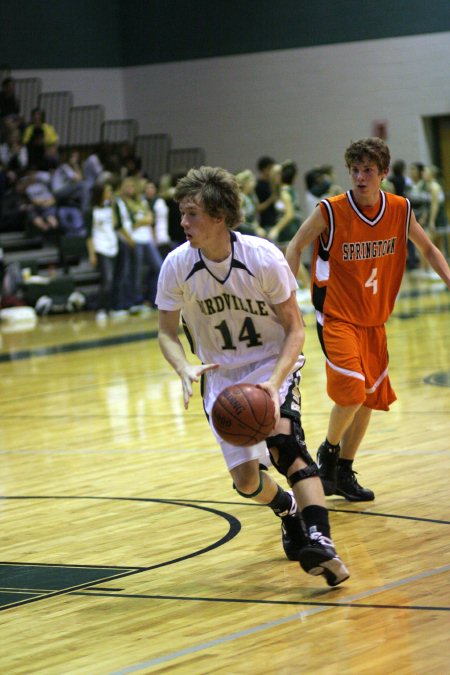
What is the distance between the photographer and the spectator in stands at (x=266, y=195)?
18.8 meters

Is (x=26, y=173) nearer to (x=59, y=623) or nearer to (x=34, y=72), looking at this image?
(x=34, y=72)

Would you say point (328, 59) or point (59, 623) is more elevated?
point (328, 59)

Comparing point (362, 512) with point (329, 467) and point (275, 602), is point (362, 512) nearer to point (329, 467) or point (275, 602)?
point (329, 467)

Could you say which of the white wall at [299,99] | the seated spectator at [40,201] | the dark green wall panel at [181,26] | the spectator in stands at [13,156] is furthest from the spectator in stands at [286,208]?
the dark green wall panel at [181,26]

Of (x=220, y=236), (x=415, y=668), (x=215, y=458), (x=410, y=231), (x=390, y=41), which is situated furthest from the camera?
(x=390, y=41)

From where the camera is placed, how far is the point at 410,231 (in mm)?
5703

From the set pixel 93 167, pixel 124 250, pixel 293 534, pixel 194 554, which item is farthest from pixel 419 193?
pixel 293 534

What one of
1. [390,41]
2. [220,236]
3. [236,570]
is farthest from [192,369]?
[390,41]

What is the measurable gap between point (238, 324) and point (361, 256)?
1.23m

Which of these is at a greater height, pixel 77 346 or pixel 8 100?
pixel 8 100

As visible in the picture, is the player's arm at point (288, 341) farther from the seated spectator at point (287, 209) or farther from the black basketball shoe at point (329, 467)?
the seated spectator at point (287, 209)

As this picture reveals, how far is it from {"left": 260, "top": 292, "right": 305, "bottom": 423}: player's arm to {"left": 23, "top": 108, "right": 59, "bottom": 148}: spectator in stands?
16587 mm

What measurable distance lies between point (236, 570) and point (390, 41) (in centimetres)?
1865

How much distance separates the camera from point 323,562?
4.20 meters
